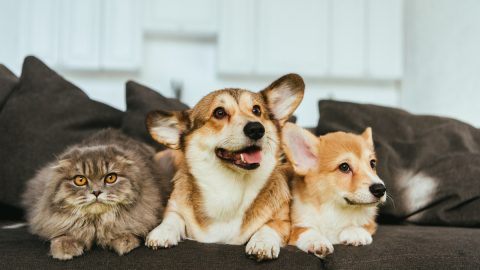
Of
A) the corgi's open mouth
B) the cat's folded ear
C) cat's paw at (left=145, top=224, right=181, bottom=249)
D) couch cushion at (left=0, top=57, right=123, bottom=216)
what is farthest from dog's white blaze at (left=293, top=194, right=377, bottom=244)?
couch cushion at (left=0, top=57, right=123, bottom=216)

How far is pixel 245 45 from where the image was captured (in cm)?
312

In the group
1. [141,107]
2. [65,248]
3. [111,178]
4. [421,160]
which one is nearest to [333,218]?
[421,160]

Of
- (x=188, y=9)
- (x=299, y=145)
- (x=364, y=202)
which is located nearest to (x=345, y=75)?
(x=188, y=9)

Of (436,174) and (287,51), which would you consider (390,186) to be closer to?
(436,174)

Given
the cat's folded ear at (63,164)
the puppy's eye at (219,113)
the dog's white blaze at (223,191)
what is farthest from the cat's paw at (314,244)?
the cat's folded ear at (63,164)

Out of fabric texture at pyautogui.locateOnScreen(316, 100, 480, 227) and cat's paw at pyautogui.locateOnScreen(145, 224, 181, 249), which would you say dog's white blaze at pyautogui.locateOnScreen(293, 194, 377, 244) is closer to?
fabric texture at pyautogui.locateOnScreen(316, 100, 480, 227)

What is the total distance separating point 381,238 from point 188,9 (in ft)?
7.47

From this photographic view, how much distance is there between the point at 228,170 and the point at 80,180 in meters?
0.51

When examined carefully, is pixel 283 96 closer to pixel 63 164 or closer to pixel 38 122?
pixel 63 164

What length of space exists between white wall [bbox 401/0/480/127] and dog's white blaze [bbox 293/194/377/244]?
5.03 ft

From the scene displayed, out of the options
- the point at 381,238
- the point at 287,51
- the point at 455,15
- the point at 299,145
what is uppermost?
the point at 455,15

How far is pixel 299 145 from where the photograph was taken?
1675 mm

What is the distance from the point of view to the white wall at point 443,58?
2.66 meters

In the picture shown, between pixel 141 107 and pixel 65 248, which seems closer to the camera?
pixel 65 248
